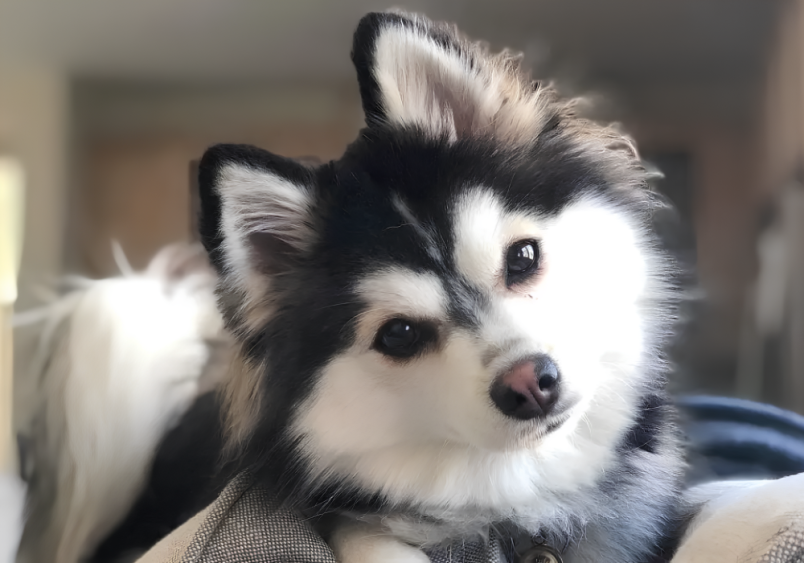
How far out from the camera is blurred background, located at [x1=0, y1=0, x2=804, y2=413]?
193cm

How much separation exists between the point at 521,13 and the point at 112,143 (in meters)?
1.32

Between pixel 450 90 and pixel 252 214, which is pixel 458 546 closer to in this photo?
pixel 252 214

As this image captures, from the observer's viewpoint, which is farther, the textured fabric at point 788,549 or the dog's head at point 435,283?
the dog's head at point 435,283

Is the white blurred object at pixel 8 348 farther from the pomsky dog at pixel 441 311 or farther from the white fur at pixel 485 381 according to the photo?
the white fur at pixel 485 381

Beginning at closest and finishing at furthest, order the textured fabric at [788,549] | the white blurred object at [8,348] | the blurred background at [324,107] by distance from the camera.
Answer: the textured fabric at [788,549]
the white blurred object at [8,348]
the blurred background at [324,107]

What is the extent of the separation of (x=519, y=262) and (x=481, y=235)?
0.25ft

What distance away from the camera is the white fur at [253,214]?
0.98 meters

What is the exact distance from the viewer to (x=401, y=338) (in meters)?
0.96

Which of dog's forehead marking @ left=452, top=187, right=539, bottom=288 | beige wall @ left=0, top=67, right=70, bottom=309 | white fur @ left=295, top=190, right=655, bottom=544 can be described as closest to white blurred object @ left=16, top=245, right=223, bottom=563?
beige wall @ left=0, top=67, right=70, bottom=309

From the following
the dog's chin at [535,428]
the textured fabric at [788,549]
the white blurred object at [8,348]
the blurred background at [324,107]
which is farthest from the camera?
the blurred background at [324,107]

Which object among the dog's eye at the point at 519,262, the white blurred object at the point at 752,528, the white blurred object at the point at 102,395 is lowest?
the white blurred object at the point at 102,395

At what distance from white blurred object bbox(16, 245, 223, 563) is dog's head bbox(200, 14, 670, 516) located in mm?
479

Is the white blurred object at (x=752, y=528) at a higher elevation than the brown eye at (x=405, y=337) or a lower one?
lower

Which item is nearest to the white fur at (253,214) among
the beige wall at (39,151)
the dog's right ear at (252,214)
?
the dog's right ear at (252,214)
